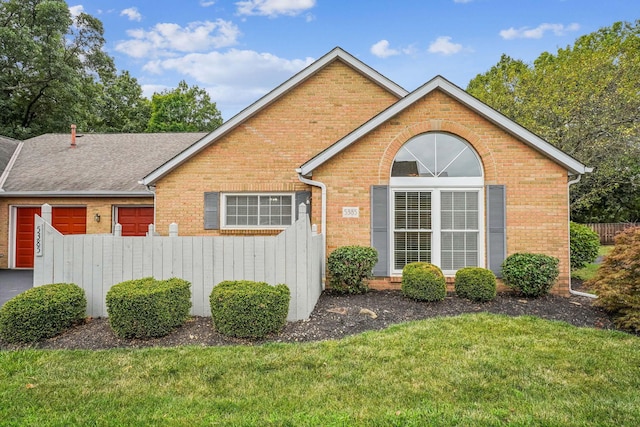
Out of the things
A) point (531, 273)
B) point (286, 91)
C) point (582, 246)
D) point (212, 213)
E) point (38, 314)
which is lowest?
point (38, 314)

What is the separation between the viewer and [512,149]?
26.4 feet

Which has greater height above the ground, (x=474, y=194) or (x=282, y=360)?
(x=474, y=194)

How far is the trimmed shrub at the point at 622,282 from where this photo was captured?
572cm

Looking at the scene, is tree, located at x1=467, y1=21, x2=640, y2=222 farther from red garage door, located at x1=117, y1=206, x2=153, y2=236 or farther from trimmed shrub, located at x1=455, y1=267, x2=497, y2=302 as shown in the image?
red garage door, located at x1=117, y1=206, x2=153, y2=236

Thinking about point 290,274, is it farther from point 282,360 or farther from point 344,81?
point 344,81

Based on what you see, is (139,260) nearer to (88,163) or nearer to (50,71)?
(88,163)

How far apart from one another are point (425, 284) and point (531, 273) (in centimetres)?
227

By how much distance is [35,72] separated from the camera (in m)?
21.9

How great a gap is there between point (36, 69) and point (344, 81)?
21.1 meters

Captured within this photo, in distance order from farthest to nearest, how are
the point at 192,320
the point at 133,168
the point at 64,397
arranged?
the point at 133,168 → the point at 192,320 → the point at 64,397

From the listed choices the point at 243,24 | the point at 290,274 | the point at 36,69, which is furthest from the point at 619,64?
the point at 36,69

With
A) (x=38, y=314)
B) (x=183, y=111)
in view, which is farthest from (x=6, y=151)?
(x=183, y=111)

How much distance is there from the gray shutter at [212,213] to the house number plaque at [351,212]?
360cm

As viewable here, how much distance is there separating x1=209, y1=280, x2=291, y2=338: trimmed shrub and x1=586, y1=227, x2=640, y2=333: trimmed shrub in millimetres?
5354
